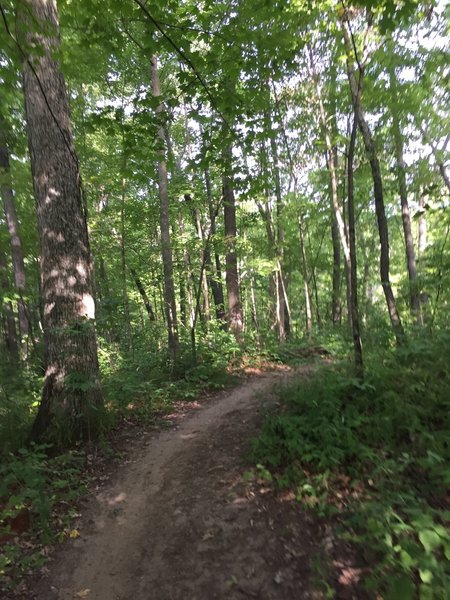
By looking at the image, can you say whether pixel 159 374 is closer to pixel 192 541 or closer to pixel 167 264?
pixel 167 264

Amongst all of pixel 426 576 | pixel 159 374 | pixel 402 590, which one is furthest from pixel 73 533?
pixel 159 374

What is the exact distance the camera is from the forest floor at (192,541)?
10.4 ft

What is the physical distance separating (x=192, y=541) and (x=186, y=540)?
7 centimetres

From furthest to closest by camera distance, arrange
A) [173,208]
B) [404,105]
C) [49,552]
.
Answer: [173,208] → [404,105] → [49,552]

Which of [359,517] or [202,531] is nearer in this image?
[359,517]

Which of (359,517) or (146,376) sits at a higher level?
(146,376)

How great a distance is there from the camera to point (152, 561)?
357 centimetres

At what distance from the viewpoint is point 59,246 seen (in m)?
5.96

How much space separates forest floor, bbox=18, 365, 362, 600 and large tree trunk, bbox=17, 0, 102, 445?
51.6 inches

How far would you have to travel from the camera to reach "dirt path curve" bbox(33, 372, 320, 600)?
10.5 ft

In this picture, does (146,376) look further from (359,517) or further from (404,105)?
(404,105)

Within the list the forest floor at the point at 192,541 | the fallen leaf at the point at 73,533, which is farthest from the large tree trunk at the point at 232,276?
the fallen leaf at the point at 73,533

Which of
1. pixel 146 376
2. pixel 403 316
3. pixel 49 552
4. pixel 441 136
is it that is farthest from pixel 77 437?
pixel 441 136

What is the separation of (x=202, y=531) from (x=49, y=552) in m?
1.47
